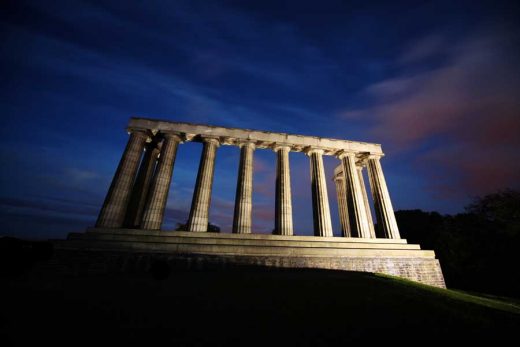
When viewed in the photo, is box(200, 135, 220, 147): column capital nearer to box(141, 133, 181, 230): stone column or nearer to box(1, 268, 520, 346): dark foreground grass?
box(141, 133, 181, 230): stone column

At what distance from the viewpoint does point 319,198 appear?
2389 cm

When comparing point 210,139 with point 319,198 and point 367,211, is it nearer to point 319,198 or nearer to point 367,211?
point 319,198

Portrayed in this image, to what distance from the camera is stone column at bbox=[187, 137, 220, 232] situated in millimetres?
21141

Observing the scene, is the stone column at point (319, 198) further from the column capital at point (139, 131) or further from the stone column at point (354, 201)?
the column capital at point (139, 131)

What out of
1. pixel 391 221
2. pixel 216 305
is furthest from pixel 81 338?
pixel 391 221

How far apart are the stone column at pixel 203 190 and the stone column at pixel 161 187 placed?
3.15 metres

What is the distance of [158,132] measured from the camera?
83.3 feet

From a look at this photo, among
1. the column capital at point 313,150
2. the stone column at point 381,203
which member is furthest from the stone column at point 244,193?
the stone column at point 381,203

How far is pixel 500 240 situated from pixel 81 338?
46.8 metres

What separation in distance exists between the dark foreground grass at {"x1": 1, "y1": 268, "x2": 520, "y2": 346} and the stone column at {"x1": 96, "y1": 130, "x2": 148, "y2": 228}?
31.0 feet

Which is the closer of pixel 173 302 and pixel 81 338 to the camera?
pixel 81 338

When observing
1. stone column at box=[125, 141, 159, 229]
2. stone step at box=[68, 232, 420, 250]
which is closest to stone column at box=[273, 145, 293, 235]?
stone step at box=[68, 232, 420, 250]

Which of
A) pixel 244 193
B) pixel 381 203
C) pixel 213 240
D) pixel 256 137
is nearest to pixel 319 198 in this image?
pixel 381 203

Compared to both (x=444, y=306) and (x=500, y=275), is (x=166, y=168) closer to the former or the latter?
(x=444, y=306)
